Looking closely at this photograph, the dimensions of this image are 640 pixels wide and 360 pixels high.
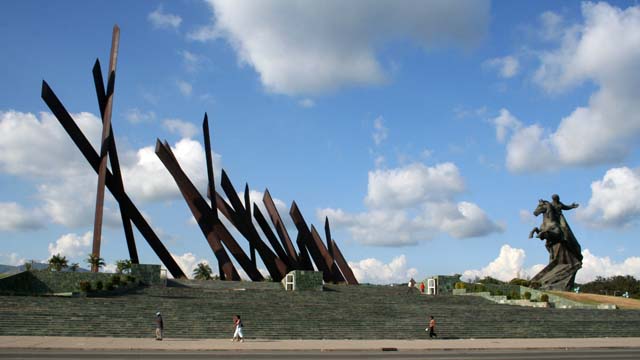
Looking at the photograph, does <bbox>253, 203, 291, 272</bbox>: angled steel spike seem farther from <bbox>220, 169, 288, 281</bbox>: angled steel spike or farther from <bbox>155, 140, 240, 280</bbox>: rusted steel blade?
<bbox>155, 140, 240, 280</bbox>: rusted steel blade

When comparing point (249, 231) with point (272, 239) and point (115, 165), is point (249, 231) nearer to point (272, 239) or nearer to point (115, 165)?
point (272, 239)

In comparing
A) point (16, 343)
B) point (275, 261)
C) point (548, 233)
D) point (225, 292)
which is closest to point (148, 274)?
point (225, 292)

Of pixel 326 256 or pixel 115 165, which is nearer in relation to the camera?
pixel 115 165

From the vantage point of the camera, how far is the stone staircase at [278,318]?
1836cm

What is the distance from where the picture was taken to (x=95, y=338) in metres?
17.4

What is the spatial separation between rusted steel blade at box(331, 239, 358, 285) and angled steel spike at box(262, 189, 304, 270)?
470 centimetres

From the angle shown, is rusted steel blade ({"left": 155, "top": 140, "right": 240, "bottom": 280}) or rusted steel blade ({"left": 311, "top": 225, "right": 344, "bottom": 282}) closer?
rusted steel blade ({"left": 155, "top": 140, "right": 240, "bottom": 280})

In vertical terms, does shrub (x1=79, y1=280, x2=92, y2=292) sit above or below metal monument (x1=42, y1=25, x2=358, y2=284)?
below

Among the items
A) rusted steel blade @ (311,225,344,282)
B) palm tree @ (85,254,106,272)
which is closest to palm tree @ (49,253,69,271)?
palm tree @ (85,254,106,272)

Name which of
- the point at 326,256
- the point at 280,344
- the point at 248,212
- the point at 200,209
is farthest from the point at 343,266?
the point at 280,344

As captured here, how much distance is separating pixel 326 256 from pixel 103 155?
51.8ft

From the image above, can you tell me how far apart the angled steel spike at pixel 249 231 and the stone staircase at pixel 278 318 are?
8.48 meters

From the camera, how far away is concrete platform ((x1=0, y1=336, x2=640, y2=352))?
15.5 metres

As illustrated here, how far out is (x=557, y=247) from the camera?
36.6 metres
